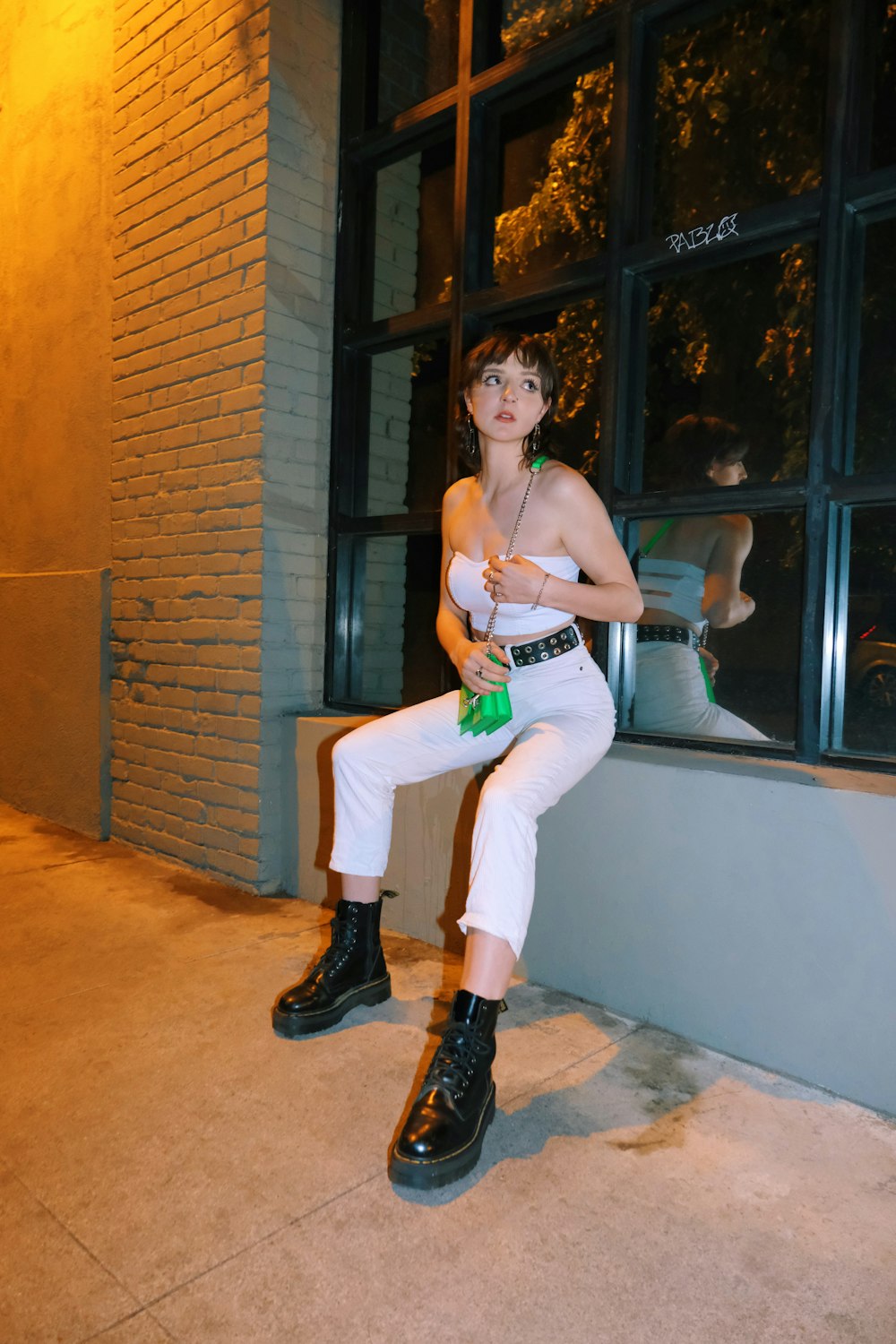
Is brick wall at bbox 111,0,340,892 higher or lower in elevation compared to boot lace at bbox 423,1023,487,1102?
higher

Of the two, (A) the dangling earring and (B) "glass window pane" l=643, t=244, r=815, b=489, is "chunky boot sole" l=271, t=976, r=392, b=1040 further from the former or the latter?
(B) "glass window pane" l=643, t=244, r=815, b=489

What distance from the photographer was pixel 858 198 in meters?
2.14

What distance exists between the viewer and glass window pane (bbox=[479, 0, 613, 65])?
279cm

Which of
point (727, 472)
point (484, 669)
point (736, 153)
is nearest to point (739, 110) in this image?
point (736, 153)

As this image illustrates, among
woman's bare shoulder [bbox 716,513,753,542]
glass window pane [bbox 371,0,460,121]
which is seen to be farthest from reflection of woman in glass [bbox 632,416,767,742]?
glass window pane [bbox 371,0,460,121]

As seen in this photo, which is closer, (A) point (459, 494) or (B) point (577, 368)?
(A) point (459, 494)

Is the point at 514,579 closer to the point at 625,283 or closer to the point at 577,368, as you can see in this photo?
the point at 625,283

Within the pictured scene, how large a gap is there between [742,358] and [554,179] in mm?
1024

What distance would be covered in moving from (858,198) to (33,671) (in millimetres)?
3917

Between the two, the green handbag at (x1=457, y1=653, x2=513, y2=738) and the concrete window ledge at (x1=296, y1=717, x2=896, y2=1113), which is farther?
the green handbag at (x1=457, y1=653, x2=513, y2=738)

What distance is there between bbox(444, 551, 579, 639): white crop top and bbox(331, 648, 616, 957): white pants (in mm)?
96

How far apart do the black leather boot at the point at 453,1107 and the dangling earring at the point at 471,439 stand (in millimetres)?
1366

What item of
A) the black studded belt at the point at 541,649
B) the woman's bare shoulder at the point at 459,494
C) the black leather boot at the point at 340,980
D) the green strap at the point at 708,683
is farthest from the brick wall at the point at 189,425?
the green strap at the point at 708,683

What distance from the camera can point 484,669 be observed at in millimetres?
2002
